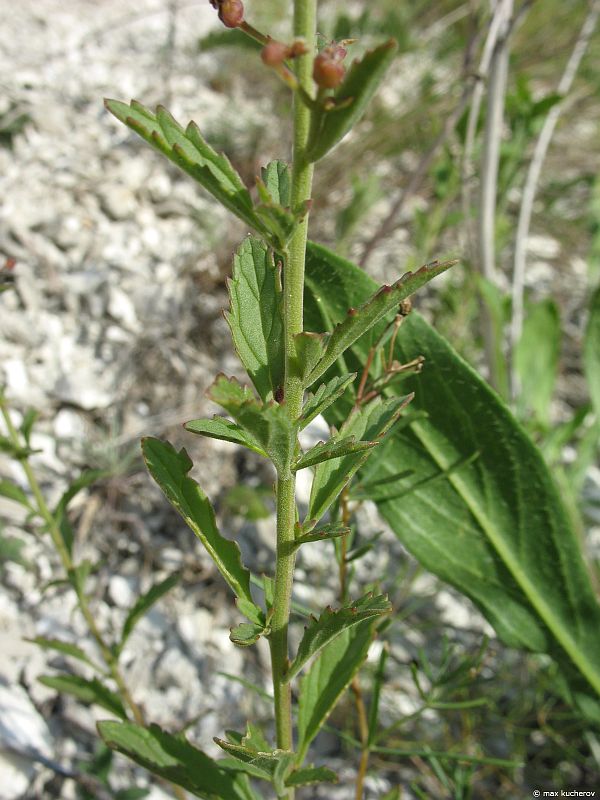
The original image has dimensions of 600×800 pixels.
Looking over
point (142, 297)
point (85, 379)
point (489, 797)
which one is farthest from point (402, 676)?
point (142, 297)

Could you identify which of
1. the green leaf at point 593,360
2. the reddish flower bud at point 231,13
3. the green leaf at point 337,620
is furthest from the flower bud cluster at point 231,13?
the green leaf at point 593,360

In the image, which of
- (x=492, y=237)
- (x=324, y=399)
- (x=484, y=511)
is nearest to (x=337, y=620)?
(x=324, y=399)

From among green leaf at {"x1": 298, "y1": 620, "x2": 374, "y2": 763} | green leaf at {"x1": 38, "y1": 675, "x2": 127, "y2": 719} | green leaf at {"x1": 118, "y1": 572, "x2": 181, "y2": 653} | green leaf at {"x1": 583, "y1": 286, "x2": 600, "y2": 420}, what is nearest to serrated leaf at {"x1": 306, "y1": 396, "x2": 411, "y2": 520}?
green leaf at {"x1": 298, "y1": 620, "x2": 374, "y2": 763}

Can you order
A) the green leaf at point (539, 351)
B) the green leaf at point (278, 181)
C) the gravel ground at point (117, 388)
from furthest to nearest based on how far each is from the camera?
the green leaf at point (539, 351)
the gravel ground at point (117, 388)
the green leaf at point (278, 181)

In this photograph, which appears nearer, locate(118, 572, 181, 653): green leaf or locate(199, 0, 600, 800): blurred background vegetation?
locate(118, 572, 181, 653): green leaf

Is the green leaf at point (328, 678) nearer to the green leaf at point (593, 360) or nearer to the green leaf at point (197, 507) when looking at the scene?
the green leaf at point (197, 507)

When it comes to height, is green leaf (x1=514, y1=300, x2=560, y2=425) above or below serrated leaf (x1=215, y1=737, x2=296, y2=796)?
above

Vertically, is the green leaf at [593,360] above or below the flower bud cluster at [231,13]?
above

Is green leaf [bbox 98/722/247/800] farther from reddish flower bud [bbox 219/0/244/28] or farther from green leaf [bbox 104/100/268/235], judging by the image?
reddish flower bud [bbox 219/0/244/28]
